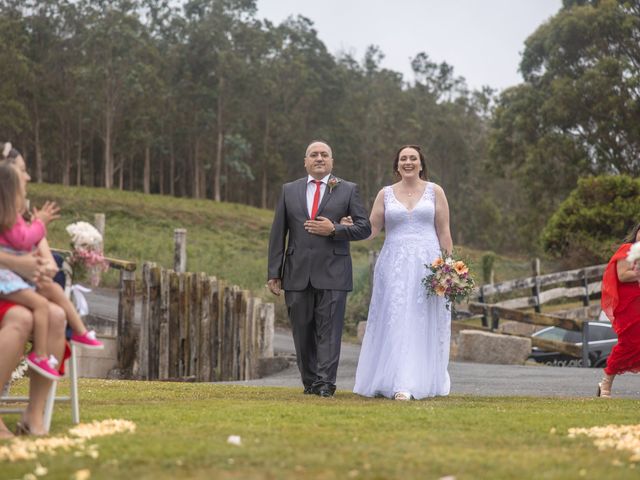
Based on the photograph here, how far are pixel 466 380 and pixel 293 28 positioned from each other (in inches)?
2907

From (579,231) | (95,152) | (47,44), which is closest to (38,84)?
(47,44)

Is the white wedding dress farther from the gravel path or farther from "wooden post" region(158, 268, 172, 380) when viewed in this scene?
"wooden post" region(158, 268, 172, 380)

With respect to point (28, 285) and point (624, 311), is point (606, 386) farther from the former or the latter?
point (28, 285)

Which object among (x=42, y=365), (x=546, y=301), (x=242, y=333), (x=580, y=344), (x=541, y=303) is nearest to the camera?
(x=42, y=365)

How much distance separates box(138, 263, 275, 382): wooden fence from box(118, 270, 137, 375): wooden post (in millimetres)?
267

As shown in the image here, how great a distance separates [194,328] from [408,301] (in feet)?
22.9

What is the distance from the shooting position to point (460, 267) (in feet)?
33.9

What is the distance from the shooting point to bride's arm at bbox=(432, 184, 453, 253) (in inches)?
423

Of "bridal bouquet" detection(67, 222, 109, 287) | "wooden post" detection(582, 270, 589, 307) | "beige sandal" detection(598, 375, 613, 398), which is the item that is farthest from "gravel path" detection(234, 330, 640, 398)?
"wooden post" detection(582, 270, 589, 307)

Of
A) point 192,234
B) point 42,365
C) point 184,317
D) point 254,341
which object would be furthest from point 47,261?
point 192,234

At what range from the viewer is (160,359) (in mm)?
16438

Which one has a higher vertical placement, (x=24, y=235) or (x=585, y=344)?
(x=24, y=235)

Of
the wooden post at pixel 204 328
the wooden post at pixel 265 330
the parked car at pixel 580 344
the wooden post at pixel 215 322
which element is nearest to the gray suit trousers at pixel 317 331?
the wooden post at pixel 204 328

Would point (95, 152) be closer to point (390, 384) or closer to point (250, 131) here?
point (250, 131)
